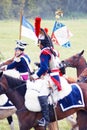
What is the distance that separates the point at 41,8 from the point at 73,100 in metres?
55.7

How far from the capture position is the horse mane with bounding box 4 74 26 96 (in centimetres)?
890

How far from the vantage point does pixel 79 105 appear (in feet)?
30.3

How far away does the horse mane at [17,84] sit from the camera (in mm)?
8898

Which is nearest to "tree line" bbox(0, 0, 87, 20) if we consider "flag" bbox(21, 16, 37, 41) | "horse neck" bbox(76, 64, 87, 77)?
"flag" bbox(21, 16, 37, 41)

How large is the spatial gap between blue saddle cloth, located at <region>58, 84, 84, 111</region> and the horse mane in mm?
692

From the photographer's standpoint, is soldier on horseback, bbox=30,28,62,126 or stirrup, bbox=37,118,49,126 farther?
stirrup, bbox=37,118,49,126

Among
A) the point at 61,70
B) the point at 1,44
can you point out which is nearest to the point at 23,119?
the point at 61,70

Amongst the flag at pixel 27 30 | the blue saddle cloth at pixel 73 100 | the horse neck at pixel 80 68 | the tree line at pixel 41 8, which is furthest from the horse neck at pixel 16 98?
the tree line at pixel 41 8

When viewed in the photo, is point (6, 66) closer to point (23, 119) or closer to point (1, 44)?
point (23, 119)

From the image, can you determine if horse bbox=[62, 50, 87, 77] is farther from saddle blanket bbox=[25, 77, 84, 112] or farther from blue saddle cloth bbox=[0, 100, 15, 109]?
saddle blanket bbox=[25, 77, 84, 112]

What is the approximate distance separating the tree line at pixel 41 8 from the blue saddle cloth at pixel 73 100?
46.6 m

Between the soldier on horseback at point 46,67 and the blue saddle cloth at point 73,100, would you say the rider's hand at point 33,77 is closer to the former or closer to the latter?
the soldier on horseback at point 46,67

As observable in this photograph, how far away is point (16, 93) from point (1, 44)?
2515 cm

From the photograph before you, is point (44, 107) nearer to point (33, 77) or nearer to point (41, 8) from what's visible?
point (33, 77)
